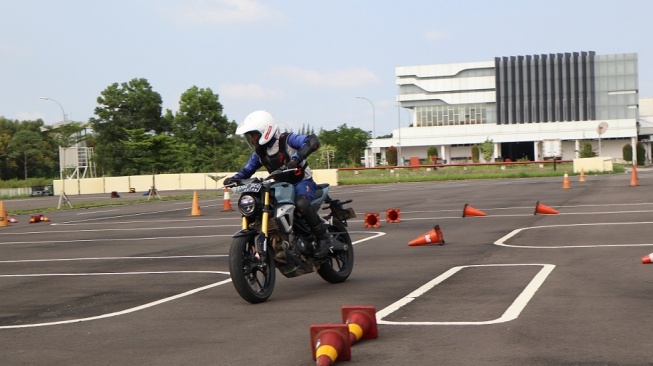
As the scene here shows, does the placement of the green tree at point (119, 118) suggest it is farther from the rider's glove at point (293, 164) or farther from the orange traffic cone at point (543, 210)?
the rider's glove at point (293, 164)

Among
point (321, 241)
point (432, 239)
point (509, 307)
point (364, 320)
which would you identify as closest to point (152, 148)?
point (432, 239)

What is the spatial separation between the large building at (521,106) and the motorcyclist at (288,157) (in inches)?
4829

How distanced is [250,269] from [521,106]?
13980 cm

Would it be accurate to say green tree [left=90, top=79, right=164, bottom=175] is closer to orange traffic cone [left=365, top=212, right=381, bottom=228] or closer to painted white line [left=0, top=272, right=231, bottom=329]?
orange traffic cone [left=365, top=212, right=381, bottom=228]

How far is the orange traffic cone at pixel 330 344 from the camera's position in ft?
18.9

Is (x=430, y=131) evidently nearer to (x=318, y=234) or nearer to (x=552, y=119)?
(x=552, y=119)

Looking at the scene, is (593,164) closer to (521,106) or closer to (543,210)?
(543,210)

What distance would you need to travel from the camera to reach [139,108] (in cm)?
9438

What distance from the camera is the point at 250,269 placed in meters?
9.21

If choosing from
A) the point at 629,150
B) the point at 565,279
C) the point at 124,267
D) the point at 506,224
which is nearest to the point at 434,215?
the point at 506,224

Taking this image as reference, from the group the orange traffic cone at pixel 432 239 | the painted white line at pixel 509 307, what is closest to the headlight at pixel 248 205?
the painted white line at pixel 509 307

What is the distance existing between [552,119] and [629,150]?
3896 centimetres

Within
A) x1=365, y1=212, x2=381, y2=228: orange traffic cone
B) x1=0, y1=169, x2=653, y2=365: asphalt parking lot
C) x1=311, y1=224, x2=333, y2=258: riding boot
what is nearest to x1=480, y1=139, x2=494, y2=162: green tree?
x1=365, y1=212, x2=381, y2=228: orange traffic cone

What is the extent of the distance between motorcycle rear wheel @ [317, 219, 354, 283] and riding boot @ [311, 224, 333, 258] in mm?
227
